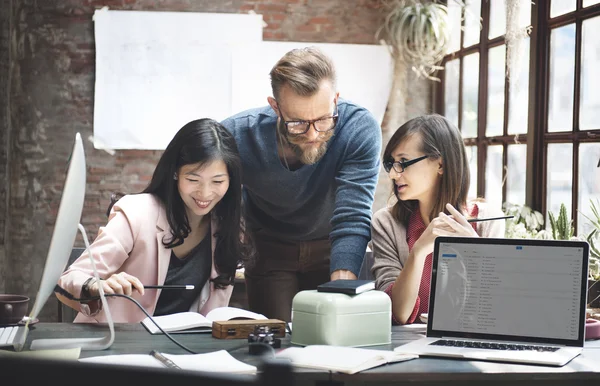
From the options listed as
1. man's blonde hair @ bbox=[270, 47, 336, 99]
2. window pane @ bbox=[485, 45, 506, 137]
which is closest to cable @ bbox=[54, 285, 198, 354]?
Result: man's blonde hair @ bbox=[270, 47, 336, 99]

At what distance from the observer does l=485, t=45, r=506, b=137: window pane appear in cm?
462

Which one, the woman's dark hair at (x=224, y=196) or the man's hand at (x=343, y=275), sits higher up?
the woman's dark hair at (x=224, y=196)

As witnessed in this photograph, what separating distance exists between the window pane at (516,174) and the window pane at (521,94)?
0.37 feet

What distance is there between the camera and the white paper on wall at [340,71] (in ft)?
18.4

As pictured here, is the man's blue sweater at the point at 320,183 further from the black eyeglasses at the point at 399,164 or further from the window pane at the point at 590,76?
the window pane at the point at 590,76

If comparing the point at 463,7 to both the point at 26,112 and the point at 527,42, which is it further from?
the point at 26,112

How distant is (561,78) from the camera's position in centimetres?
393

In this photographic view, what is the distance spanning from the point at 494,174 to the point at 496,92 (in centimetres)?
50

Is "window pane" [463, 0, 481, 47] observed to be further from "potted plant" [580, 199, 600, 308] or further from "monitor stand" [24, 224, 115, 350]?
"monitor stand" [24, 224, 115, 350]

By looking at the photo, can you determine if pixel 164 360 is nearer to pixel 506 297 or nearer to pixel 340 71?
pixel 506 297

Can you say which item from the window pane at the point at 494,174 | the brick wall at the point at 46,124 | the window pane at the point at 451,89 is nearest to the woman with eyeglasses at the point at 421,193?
the window pane at the point at 494,174

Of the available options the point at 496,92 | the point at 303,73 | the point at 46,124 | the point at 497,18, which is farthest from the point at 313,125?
the point at 46,124

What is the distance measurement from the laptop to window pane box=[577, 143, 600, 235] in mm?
1769

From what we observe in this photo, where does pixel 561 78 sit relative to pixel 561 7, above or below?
below
